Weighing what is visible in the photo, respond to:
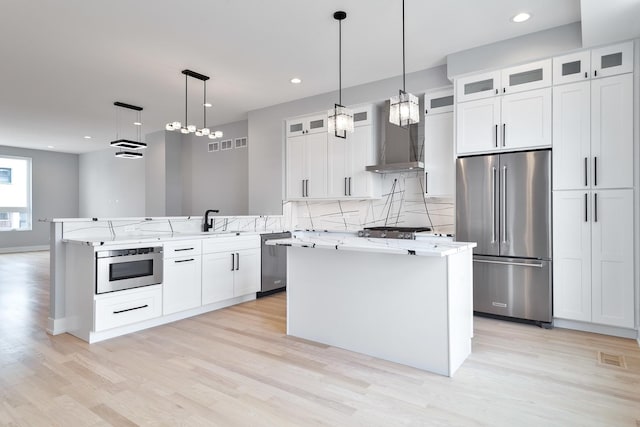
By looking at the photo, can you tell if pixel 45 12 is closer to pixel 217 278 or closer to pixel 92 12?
pixel 92 12

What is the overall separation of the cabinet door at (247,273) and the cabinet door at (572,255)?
338 centimetres

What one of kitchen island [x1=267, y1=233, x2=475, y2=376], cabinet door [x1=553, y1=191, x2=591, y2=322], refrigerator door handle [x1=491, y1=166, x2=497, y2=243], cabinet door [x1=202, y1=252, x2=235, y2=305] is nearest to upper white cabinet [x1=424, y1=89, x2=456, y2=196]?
refrigerator door handle [x1=491, y1=166, x2=497, y2=243]

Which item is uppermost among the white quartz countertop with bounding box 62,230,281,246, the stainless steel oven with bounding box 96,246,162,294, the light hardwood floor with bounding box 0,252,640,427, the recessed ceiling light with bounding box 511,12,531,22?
the recessed ceiling light with bounding box 511,12,531,22

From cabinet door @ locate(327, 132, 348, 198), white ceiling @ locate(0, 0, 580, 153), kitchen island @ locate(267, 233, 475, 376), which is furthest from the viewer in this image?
cabinet door @ locate(327, 132, 348, 198)

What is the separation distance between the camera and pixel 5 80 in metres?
4.97

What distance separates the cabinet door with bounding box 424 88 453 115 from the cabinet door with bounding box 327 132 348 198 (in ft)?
3.72

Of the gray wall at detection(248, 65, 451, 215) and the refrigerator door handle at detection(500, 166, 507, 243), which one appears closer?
the refrigerator door handle at detection(500, 166, 507, 243)

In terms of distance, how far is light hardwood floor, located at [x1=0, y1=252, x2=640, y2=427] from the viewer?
81.7 inches

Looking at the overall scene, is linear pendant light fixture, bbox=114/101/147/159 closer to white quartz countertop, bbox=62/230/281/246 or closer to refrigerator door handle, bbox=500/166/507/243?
white quartz countertop, bbox=62/230/281/246

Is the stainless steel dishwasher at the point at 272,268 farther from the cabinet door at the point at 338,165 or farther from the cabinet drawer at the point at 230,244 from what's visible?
the cabinet door at the point at 338,165

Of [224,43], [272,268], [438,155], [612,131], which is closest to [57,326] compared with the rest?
[272,268]

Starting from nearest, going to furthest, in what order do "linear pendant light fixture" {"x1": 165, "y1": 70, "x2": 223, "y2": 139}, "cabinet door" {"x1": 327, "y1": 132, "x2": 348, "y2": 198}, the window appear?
"linear pendant light fixture" {"x1": 165, "y1": 70, "x2": 223, "y2": 139}
"cabinet door" {"x1": 327, "y1": 132, "x2": 348, "y2": 198}
the window

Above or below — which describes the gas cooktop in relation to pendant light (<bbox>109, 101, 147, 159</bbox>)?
below

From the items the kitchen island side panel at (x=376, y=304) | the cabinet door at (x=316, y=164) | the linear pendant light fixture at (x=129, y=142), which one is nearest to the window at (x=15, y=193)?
the linear pendant light fixture at (x=129, y=142)
